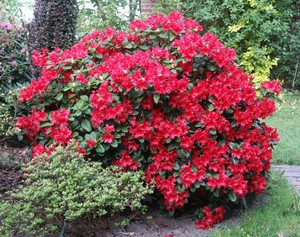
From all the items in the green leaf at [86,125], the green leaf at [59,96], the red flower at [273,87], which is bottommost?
the green leaf at [86,125]

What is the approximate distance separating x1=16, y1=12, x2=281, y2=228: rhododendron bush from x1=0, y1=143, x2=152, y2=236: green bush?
0.22m

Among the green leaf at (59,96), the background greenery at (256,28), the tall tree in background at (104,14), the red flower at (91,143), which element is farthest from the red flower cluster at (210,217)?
the tall tree in background at (104,14)

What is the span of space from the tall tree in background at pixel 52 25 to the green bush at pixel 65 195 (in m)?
1.92

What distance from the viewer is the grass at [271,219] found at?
3.20 m

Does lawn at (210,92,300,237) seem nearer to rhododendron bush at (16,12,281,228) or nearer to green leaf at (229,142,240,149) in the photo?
rhododendron bush at (16,12,281,228)

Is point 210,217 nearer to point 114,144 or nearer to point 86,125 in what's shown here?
point 114,144

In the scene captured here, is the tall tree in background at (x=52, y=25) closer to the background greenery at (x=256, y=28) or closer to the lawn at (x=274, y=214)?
the lawn at (x=274, y=214)

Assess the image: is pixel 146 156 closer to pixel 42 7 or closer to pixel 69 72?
pixel 69 72

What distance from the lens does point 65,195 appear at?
2.88m

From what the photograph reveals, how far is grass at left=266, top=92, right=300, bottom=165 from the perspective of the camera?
529 centimetres

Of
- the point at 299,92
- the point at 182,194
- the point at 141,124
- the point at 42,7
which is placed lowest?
the point at 299,92

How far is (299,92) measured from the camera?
32.0 feet

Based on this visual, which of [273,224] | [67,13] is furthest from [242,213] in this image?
[67,13]

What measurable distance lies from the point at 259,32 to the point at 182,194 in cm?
609
